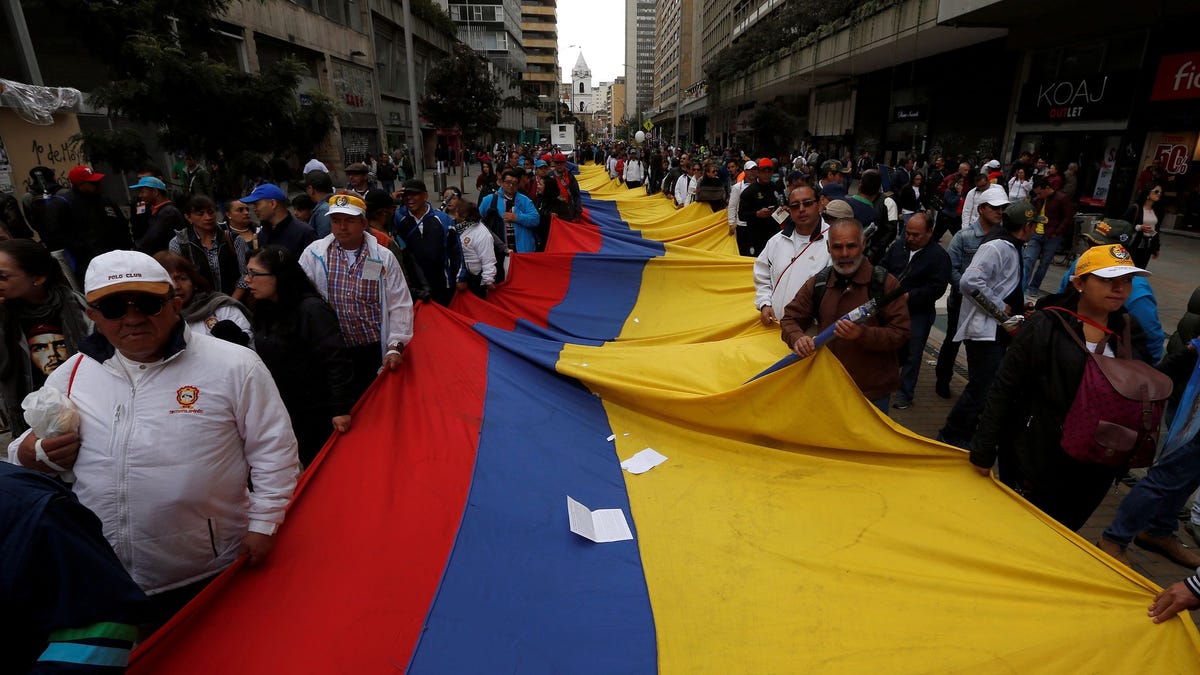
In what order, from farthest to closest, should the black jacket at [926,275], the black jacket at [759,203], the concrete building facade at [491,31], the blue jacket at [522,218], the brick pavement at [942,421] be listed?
the concrete building facade at [491,31], the black jacket at [759,203], the blue jacket at [522,218], the black jacket at [926,275], the brick pavement at [942,421]

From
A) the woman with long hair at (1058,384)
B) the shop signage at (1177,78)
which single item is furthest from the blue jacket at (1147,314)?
the shop signage at (1177,78)

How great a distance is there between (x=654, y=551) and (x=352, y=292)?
109 inches

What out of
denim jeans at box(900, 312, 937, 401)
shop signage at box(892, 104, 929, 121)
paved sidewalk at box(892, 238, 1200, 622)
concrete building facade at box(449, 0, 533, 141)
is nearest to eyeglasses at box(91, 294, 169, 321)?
paved sidewalk at box(892, 238, 1200, 622)

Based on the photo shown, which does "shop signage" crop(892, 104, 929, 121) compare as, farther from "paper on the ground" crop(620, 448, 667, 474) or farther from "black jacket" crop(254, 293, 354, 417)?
"black jacket" crop(254, 293, 354, 417)

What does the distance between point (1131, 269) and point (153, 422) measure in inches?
164

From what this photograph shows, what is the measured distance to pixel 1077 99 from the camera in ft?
56.0

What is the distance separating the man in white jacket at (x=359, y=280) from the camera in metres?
4.16

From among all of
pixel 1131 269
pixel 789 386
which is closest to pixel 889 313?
pixel 789 386

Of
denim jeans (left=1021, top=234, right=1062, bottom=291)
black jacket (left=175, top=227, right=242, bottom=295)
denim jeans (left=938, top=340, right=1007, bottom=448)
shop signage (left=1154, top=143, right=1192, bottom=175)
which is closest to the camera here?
denim jeans (left=938, top=340, right=1007, bottom=448)

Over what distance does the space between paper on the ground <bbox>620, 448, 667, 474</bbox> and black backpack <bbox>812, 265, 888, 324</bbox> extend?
1.46m

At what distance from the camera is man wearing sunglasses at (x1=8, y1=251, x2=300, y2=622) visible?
2.03 m

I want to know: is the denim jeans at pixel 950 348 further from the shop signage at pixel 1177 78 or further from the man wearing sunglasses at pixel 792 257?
the shop signage at pixel 1177 78

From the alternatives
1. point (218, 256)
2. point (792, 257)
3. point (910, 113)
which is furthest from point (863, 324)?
point (910, 113)

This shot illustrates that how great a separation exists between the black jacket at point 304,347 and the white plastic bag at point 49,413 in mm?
1388
